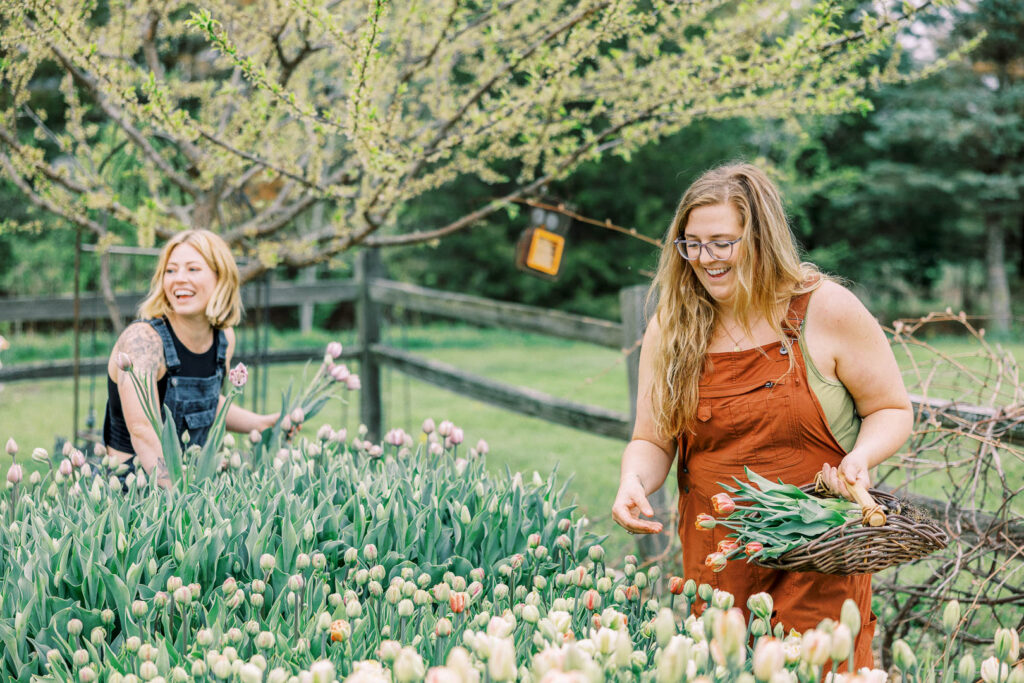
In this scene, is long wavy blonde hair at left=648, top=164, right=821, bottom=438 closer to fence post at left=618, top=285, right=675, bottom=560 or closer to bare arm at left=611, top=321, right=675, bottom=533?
bare arm at left=611, top=321, right=675, bottom=533

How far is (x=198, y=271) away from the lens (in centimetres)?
265

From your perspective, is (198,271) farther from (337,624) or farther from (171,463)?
(337,624)

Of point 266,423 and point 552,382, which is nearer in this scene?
point 266,423

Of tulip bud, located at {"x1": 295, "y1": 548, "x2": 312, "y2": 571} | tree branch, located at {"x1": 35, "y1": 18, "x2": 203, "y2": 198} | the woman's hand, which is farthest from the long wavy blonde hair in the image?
tree branch, located at {"x1": 35, "y1": 18, "x2": 203, "y2": 198}

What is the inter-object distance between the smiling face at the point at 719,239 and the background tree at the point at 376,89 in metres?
1.10

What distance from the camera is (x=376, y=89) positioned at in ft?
10.7

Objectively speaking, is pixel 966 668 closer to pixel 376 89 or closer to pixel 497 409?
pixel 376 89

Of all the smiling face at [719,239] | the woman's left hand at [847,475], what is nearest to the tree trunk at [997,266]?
the smiling face at [719,239]

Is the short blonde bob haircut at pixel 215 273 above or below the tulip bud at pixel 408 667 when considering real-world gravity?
above

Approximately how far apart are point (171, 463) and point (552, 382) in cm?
816

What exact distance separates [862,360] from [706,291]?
38cm

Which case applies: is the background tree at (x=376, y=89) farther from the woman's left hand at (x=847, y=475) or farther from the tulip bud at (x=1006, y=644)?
the tulip bud at (x=1006, y=644)

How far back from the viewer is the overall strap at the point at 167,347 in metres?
2.62

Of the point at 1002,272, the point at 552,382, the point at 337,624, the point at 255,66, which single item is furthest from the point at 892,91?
the point at 337,624
